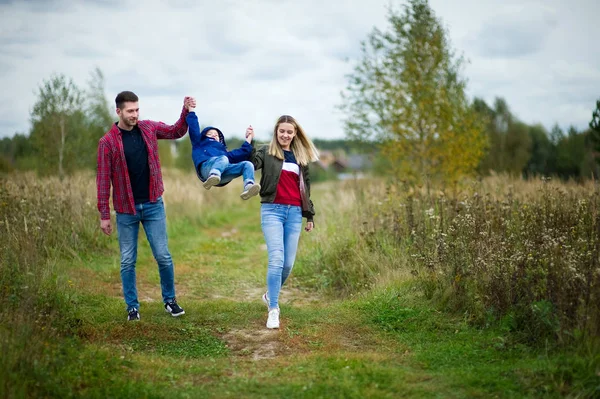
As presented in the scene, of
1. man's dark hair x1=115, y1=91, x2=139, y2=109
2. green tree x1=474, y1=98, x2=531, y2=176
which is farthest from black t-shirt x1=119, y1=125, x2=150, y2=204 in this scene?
green tree x1=474, y1=98, x2=531, y2=176

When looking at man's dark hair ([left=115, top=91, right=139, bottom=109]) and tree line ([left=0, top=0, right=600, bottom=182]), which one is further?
tree line ([left=0, top=0, right=600, bottom=182])

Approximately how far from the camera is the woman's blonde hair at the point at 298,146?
5973 mm

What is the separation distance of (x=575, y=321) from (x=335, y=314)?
2673 mm

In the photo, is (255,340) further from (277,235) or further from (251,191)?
(251,191)

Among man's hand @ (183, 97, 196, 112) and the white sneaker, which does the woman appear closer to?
the white sneaker

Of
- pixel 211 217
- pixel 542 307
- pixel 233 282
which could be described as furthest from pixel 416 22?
pixel 542 307

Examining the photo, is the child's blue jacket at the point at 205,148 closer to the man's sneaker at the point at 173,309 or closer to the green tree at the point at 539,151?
the man's sneaker at the point at 173,309

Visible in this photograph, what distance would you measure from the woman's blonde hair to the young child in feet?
0.99

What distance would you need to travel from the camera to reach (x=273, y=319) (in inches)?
233

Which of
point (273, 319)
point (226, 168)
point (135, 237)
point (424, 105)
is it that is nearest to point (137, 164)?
point (135, 237)

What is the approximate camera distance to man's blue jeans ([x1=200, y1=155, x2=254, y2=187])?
19.6 feet

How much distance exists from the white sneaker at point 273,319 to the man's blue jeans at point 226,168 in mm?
1483


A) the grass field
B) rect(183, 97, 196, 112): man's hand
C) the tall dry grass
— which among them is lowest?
the grass field

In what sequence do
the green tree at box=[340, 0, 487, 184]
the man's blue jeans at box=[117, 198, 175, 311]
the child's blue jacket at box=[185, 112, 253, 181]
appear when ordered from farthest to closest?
the green tree at box=[340, 0, 487, 184] → the child's blue jacket at box=[185, 112, 253, 181] → the man's blue jeans at box=[117, 198, 175, 311]
